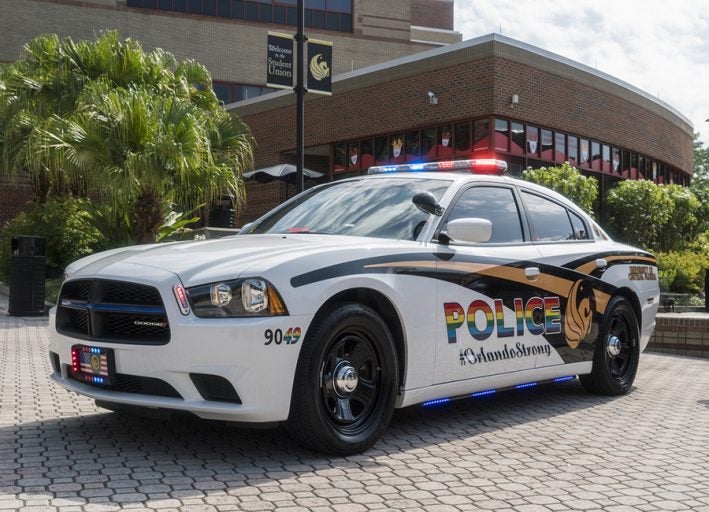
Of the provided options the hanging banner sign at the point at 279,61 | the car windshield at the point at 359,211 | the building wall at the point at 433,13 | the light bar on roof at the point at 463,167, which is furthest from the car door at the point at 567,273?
the building wall at the point at 433,13

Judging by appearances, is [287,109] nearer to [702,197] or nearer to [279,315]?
[702,197]

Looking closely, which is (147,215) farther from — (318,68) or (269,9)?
(269,9)

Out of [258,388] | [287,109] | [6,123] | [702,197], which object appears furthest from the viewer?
[287,109]

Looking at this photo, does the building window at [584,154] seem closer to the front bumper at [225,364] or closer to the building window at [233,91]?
the building window at [233,91]

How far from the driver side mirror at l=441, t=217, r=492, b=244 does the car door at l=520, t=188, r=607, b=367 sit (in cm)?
106

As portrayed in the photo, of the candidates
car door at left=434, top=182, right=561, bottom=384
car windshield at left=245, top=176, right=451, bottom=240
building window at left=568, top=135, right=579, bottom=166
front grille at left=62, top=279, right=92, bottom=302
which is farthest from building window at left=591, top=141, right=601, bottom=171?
front grille at left=62, top=279, right=92, bottom=302

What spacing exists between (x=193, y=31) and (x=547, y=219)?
34.6m

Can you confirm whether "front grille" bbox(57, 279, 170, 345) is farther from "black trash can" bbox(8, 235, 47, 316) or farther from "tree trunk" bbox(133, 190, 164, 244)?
"tree trunk" bbox(133, 190, 164, 244)

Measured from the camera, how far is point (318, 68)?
15.4 meters

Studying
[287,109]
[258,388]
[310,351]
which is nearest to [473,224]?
[310,351]

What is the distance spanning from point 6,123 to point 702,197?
725 inches

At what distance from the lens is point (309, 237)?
544cm

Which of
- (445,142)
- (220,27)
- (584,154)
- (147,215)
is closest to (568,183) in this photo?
(445,142)

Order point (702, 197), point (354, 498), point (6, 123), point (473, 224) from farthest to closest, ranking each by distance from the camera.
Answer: point (702, 197)
point (6, 123)
point (473, 224)
point (354, 498)
